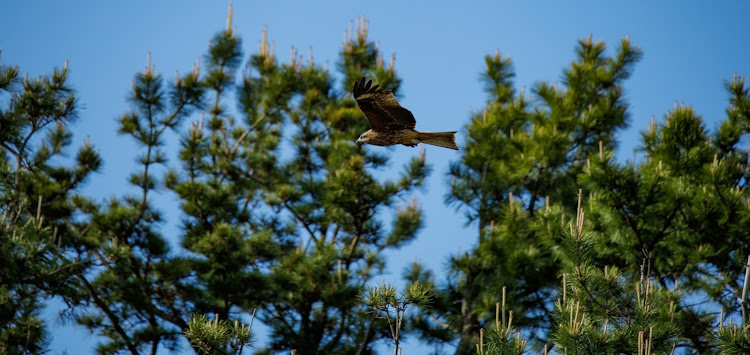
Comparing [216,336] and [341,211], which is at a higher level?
[341,211]

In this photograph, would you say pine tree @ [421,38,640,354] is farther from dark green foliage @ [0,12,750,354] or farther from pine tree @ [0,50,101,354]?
pine tree @ [0,50,101,354]

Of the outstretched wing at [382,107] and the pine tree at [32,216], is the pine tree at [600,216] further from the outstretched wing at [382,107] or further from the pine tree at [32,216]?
the pine tree at [32,216]

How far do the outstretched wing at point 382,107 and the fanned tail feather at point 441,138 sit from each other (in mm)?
127

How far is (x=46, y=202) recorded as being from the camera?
1167cm

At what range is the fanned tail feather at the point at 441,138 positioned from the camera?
6258 millimetres

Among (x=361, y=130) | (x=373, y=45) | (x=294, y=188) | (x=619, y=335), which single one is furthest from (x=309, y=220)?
(x=619, y=335)

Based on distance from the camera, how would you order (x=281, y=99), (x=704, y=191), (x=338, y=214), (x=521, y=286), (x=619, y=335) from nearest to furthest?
(x=619, y=335) < (x=704, y=191) < (x=521, y=286) < (x=338, y=214) < (x=281, y=99)

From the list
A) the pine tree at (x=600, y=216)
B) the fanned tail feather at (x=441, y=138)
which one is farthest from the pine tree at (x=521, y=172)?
the fanned tail feather at (x=441, y=138)

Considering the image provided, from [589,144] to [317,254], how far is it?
355cm

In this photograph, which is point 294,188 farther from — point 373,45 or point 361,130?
point 373,45

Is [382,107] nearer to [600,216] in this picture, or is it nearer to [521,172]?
[600,216]

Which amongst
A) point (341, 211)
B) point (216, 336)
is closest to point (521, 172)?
point (341, 211)

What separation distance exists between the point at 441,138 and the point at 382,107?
1.32ft

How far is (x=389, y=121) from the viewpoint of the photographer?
6.39m
